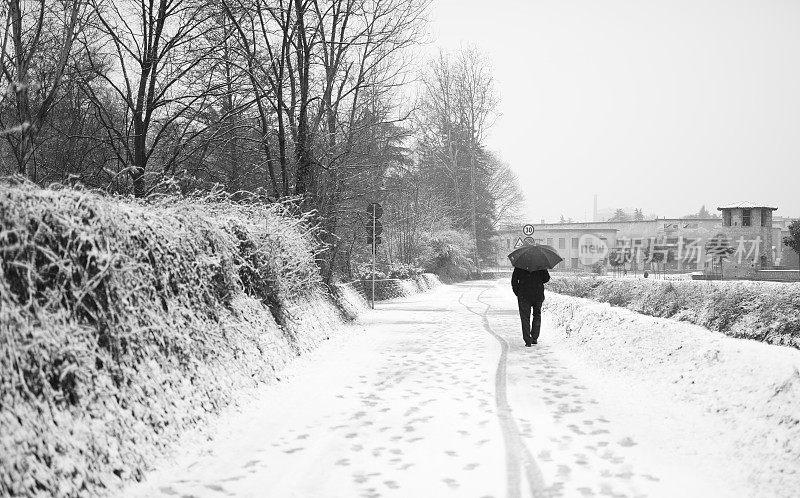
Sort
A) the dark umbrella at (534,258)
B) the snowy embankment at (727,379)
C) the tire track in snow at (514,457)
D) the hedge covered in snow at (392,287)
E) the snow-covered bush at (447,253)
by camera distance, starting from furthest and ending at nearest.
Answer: the snow-covered bush at (447,253) → the hedge covered in snow at (392,287) → the dark umbrella at (534,258) → the snowy embankment at (727,379) → the tire track in snow at (514,457)

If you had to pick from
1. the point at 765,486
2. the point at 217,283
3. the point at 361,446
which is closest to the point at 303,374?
the point at 217,283

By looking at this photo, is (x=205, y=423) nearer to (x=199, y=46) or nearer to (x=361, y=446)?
(x=361, y=446)

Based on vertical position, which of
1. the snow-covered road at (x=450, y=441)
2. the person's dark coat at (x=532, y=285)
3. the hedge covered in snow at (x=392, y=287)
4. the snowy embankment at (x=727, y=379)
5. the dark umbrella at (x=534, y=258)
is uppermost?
the dark umbrella at (x=534, y=258)

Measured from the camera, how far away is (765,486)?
4012 mm

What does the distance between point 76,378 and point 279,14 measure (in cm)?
1429

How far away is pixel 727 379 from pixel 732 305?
8728 millimetres

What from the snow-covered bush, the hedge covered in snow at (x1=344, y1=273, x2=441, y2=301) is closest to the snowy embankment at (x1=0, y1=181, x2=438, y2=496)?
the hedge covered in snow at (x1=344, y1=273, x2=441, y2=301)

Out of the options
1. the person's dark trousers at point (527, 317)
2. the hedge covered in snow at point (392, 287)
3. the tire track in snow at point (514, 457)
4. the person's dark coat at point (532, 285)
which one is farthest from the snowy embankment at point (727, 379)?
the hedge covered in snow at point (392, 287)

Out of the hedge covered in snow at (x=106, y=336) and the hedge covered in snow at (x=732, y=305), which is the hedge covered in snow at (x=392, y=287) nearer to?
the hedge covered in snow at (x=732, y=305)

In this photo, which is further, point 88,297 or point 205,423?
point 205,423

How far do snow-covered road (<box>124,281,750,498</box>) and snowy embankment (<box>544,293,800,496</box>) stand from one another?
0.66 feet

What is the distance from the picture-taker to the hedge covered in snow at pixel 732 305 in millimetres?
11609

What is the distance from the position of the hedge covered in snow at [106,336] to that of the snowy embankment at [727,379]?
447 cm

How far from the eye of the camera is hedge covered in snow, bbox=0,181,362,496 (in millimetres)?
3508
